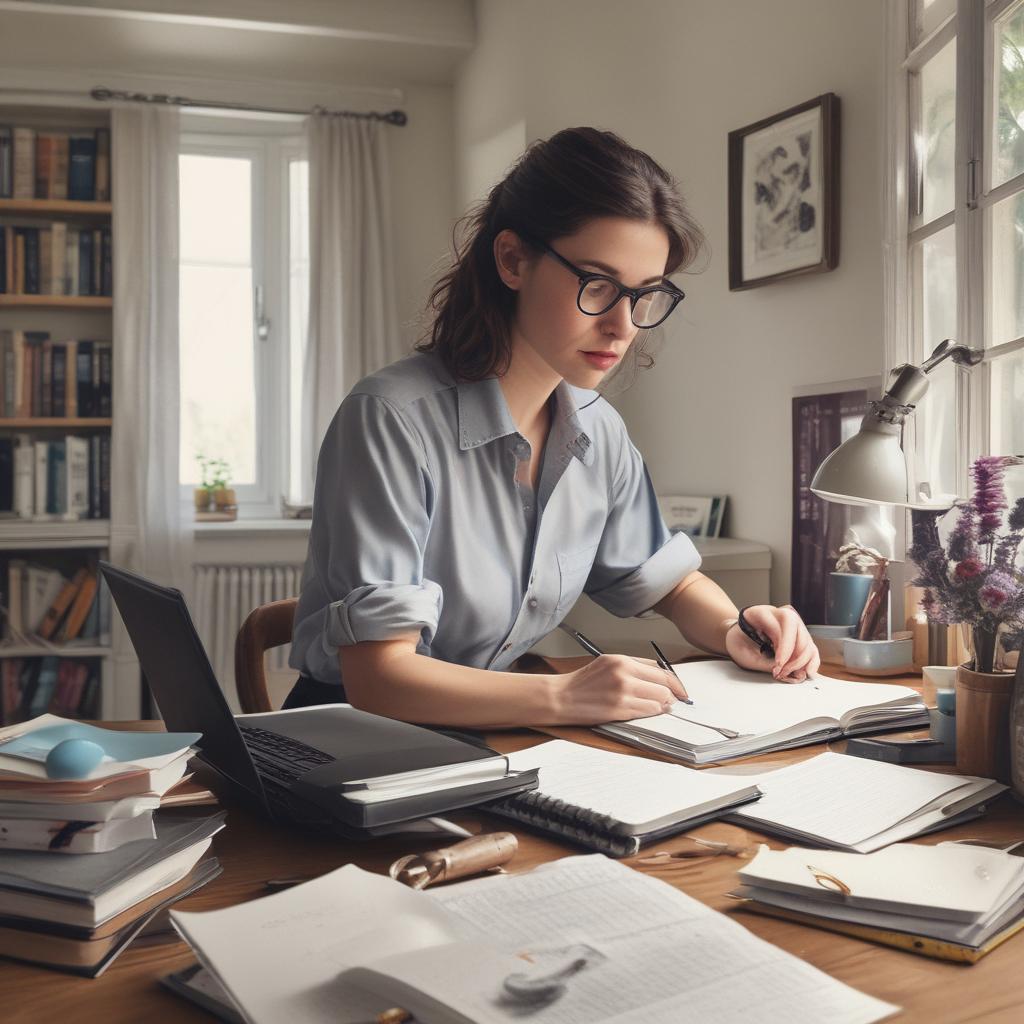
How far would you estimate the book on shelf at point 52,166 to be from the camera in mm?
3896

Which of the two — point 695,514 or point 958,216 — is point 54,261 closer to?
point 695,514

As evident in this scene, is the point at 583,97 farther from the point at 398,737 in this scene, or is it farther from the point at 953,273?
the point at 398,737

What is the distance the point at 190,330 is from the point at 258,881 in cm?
367

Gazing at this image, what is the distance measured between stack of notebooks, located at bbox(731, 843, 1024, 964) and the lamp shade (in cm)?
71

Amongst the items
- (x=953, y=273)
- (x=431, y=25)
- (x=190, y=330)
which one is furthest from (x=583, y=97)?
(x=190, y=330)

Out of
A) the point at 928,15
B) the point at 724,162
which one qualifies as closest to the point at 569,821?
the point at 928,15

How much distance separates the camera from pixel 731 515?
8.62 ft

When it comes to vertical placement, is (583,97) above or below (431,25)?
below

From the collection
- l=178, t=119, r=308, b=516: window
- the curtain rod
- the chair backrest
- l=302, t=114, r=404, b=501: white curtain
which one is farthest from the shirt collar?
the curtain rod

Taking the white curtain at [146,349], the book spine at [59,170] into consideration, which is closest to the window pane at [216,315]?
the white curtain at [146,349]

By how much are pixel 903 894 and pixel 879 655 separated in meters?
0.96

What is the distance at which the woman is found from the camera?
4.24 ft

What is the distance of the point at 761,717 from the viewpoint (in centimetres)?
130

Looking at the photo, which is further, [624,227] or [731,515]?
[731,515]
